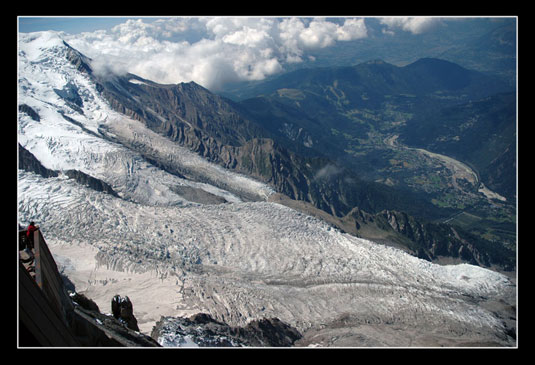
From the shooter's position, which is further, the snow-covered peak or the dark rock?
the snow-covered peak

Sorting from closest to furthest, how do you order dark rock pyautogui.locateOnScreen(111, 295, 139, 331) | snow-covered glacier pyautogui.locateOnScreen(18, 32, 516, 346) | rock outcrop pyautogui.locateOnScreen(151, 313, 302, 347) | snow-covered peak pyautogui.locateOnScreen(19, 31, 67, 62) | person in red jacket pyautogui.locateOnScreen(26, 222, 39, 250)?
person in red jacket pyautogui.locateOnScreen(26, 222, 39, 250), dark rock pyautogui.locateOnScreen(111, 295, 139, 331), rock outcrop pyautogui.locateOnScreen(151, 313, 302, 347), snow-covered glacier pyautogui.locateOnScreen(18, 32, 516, 346), snow-covered peak pyautogui.locateOnScreen(19, 31, 67, 62)

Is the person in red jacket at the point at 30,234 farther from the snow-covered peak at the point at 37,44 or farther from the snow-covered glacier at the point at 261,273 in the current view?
the snow-covered peak at the point at 37,44

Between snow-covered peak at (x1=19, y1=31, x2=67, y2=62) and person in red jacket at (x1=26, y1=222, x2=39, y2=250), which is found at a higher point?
snow-covered peak at (x1=19, y1=31, x2=67, y2=62)

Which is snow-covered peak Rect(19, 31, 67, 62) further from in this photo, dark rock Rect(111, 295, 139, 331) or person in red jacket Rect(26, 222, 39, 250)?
person in red jacket Rect(26, 222, 39, 250)

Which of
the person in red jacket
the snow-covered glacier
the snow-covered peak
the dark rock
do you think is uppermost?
the snow-covered peak

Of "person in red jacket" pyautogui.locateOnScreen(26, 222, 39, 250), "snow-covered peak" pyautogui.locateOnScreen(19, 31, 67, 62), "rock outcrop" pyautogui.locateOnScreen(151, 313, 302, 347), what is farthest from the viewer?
"snow-covered peak" pyautogui.locateOnScreen(19, 31, 67, 62)

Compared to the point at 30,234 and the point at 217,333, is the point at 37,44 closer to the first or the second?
the point at 217,333

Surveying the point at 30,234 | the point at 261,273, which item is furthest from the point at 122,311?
the point at 261,273

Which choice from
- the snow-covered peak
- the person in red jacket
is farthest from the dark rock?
the snow-covered peak

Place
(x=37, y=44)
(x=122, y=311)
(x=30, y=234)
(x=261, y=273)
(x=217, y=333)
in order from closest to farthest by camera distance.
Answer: (x=30, y=234)
(x=122, y=311)
(x=217, y=333)
(x=261, y=273)
(x=37, y=44)

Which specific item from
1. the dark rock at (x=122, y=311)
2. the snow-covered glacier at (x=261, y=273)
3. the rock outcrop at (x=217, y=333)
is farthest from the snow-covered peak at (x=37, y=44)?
the dark rock at (x=122, y=311)
